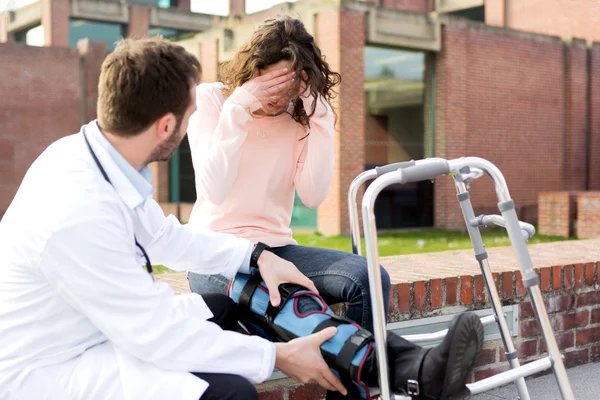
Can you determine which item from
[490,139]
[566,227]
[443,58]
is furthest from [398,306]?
[490,139]

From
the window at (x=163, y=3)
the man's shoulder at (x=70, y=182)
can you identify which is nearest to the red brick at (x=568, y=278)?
the man's shoulder at (x=70, y=182)

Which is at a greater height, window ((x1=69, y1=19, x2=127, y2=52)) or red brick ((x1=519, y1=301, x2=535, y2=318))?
window ((x1=69, y1=19, x2=127, y2=52))

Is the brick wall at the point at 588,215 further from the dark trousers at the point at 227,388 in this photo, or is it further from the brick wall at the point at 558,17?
the dark trousers at the point at 227,388

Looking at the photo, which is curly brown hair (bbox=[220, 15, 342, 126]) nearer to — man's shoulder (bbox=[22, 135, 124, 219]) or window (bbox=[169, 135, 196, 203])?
man's shoulder (bbox=[22, 135, 124, 219])

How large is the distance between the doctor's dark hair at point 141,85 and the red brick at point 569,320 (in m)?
2.39

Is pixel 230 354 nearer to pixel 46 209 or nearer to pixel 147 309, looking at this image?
pixel 147 309

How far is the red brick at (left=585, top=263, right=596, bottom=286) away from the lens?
11.0ft

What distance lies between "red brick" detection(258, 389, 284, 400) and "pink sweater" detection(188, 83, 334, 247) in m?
0.53

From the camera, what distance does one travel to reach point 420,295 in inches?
111

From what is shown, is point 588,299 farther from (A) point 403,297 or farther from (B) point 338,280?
(B) point 338,280

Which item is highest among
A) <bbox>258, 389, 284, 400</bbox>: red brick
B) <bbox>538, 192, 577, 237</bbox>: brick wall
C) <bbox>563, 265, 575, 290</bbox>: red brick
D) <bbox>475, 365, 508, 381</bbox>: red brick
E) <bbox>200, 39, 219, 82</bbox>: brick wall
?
<bbox>200, 39, 219, 82</bbox>: brick wall

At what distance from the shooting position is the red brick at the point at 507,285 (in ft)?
10.1

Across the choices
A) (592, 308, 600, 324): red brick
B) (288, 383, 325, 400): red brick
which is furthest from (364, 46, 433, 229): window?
(288, 383, 325, 400): red brick

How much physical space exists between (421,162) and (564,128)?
19217mm
